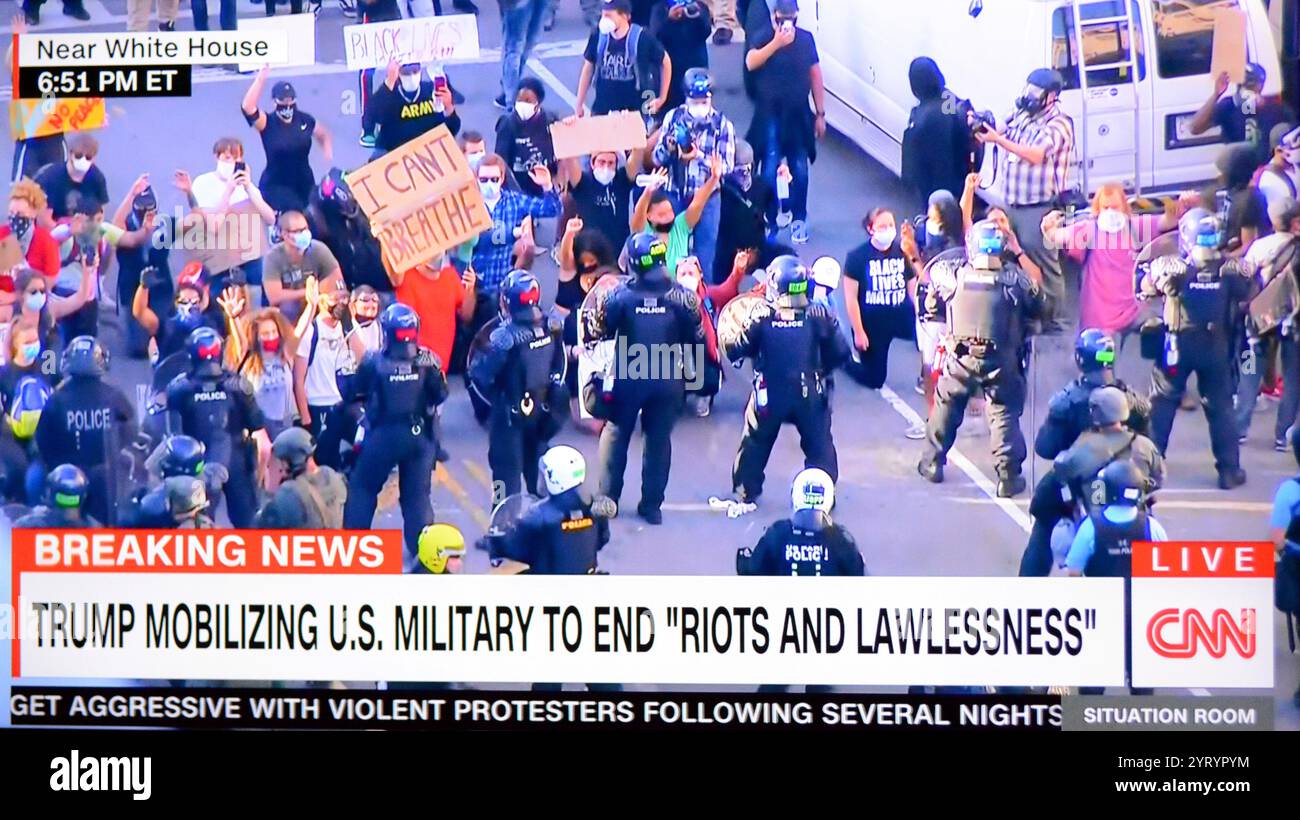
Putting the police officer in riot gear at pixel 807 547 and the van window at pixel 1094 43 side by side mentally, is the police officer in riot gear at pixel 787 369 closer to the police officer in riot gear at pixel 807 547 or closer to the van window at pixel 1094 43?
the police officer in riot gear at pixel 807 547

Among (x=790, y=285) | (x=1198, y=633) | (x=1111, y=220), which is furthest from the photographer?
(x=790, y=285)

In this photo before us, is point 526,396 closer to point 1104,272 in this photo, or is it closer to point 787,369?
point 787,369

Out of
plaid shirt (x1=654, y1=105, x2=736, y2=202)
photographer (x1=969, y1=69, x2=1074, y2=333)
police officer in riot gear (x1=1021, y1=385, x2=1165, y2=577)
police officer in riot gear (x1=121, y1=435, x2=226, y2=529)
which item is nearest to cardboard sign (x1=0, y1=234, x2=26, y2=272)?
police officer in riot gear (x1=121, y1=435, x2=226, y2=529)

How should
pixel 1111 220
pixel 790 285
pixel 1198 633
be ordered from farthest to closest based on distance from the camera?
1. pixel 790 285
2. pixel 1111 220
3. pixel 1198 633

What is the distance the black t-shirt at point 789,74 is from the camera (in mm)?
5336

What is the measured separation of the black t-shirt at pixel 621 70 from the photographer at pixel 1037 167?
987 mm

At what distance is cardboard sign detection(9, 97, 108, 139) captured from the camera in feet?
17.8

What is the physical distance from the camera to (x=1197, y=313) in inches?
206

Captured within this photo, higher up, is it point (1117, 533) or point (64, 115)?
point (64, 115)

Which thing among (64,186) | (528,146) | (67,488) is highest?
(528,146)

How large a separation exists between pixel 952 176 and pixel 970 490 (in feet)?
3.12

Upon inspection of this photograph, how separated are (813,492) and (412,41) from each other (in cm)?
186

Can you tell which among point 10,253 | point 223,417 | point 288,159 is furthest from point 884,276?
point 10,253
